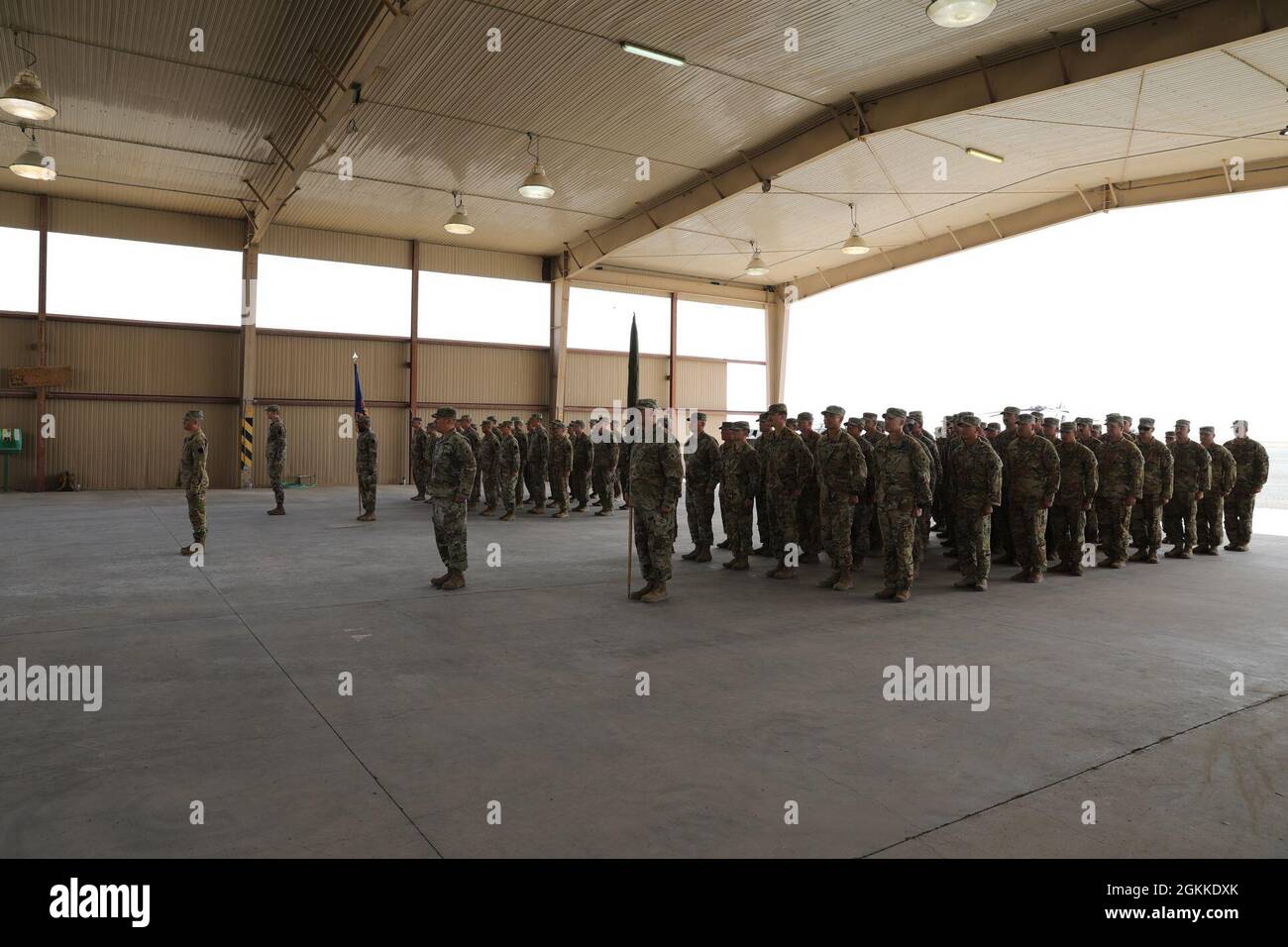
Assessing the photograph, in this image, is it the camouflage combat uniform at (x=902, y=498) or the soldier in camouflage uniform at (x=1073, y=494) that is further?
the soldier in camouflage uniform at (x=1073, y=494)

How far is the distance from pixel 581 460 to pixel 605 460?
2.14 feet

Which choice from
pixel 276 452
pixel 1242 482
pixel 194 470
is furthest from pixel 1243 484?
pixel 276 452

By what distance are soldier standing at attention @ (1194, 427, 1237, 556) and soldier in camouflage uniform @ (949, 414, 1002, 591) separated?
4866 millimetres

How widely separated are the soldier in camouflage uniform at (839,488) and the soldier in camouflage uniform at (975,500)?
41.6 inches

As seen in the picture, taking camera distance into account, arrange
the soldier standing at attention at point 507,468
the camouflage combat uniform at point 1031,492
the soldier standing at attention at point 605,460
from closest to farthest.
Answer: the camouflage combat uniform at point 1031,492, the soldier standing at attention at point 507,468, the soldier standing at attention at point 605,460

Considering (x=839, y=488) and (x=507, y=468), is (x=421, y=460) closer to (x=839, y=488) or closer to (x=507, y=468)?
(x=507, y=468)

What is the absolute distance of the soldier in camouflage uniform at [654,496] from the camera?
705cm

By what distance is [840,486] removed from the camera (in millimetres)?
7793

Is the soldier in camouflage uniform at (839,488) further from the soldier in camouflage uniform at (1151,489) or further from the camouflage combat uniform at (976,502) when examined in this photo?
the soldier in camouflage uniform at (1151,489)

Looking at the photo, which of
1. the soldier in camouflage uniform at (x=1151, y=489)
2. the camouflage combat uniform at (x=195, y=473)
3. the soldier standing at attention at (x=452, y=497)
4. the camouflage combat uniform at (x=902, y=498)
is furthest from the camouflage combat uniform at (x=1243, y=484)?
the camouflage combat uniform at (x=195, y=473)
